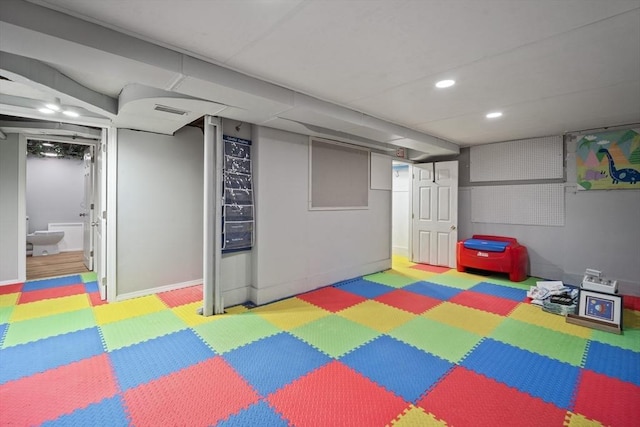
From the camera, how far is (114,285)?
3988 mm

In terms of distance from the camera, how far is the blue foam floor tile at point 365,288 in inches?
175

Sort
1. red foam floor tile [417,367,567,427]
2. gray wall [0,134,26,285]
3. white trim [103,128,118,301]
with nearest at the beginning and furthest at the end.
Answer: red foam floor tile [417,367,567,427] < white trim [103,128,118,301] < gray wall [0,134,26,285]

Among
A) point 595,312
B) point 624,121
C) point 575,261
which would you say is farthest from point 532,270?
point 624,121

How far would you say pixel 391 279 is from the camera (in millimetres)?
5207

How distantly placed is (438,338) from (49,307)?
183 inches

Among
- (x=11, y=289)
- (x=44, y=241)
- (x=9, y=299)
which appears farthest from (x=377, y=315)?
(x=44, y=241)

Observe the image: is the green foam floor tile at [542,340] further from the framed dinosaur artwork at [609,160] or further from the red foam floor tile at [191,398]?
the framed dinosaur artwork at [609,160]

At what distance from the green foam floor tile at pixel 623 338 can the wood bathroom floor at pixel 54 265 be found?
25.3ft

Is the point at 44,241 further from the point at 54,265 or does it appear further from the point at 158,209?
the point at 158,209

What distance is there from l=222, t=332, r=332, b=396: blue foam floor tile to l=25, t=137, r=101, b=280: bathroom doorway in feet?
18.5

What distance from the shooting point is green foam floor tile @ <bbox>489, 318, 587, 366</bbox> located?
2719 millimetres

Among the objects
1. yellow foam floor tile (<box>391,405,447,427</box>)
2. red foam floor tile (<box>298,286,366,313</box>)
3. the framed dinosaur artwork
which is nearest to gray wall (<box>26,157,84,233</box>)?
red foam floor tile (<box>298,286,366,313</box>)

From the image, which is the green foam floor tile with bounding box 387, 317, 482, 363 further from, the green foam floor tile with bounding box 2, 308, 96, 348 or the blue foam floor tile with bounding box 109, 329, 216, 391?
the green foam floor tile with bounding box 2, 308, 96, 348

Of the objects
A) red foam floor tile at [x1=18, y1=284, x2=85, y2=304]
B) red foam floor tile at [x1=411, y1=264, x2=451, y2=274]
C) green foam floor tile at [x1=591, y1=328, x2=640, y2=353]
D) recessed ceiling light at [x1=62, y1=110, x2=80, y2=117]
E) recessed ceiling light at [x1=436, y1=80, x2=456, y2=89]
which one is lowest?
green foam floor tile at [x1=591, y1=328, x2=640, y2=353]
